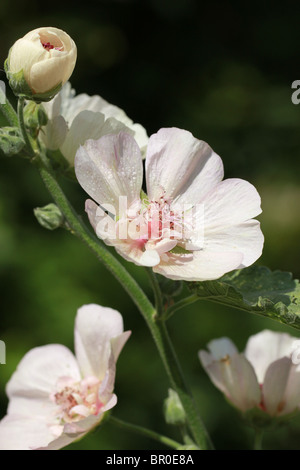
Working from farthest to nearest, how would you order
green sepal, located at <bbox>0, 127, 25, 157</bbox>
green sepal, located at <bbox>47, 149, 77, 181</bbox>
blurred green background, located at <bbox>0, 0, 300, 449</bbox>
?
blurred green background, located at <bbox>0, 0, 300, 449</bbox> → green sepal, located at <bbox>47, 149, 77, 181</bbox> → green sepal, located at <bbox>0, 127, 25, 157</bbox>

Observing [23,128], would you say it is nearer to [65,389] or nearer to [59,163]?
[59,163]

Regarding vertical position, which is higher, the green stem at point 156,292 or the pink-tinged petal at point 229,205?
the pink-tinged petal at point 229,205

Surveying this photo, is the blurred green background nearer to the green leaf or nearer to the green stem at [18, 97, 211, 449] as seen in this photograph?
the green stem at [18, 97, 211, 449]

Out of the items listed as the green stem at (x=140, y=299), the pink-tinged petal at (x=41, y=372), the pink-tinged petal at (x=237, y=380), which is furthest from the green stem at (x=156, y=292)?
the pink-tinged petal at (x=41, y=372)

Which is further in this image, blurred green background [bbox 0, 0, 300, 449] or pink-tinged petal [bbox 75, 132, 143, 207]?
blurred green background [bbox 0, 0, 300, 449]

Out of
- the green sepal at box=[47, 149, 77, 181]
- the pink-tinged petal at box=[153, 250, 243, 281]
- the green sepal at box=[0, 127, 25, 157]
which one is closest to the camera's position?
the pink-tinged petal at box=[153, 250, 243, 281]

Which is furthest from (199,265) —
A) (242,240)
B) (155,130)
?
(155,130)

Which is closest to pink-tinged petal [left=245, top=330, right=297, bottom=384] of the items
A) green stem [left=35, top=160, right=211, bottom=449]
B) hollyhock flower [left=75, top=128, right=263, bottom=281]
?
green stem [left=35, top=160, right=211, bottom=449]

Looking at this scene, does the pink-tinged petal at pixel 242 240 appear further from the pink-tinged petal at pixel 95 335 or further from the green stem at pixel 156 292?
the pink-tinged petal at pixel 95 335

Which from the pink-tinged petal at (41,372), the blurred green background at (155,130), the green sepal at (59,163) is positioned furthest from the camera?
the blurred green background at (155,130)

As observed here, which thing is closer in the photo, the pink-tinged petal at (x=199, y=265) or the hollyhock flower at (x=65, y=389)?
the pink-tinged petal at (x=199, y=265)
